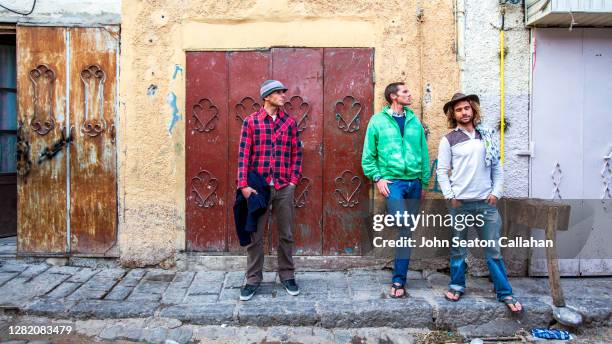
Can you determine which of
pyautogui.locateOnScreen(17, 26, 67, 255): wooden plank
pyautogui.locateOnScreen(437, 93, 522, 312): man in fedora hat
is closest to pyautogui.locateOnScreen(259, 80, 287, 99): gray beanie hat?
pyautogui.locateOnScreen(437, 93, 522, 312): man in fedora hat

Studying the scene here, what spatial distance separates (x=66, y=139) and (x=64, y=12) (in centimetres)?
138

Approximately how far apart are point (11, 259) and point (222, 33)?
3393 mm

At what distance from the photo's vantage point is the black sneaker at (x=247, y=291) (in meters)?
4.38

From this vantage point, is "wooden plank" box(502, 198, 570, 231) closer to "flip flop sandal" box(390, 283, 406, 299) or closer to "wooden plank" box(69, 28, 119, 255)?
"flip flop sandal" box(390, 283, 406, 299)

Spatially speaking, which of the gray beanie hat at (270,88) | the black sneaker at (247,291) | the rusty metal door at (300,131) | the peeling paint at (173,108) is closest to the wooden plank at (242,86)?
the rusty metal door at (300,131)

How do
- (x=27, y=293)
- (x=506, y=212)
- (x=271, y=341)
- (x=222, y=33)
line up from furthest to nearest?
(x=222, y=33), (x=506, y=212), (x=27, y=293), (x=271, y=341)

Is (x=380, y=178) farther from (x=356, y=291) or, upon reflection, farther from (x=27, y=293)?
(x=27, y=293)

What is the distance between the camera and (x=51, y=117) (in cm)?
535

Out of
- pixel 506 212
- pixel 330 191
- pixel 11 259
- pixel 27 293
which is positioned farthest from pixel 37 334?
A: pixel 506 212


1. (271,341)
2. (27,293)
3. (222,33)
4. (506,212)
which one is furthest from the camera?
(222,33)

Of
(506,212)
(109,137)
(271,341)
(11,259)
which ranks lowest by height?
(271,341)

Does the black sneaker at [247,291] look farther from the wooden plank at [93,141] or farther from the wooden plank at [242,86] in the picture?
the wooden plank at [93,141]

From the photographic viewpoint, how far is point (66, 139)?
211 inches

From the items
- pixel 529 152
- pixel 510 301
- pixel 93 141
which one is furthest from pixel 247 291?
pixel 529 152
